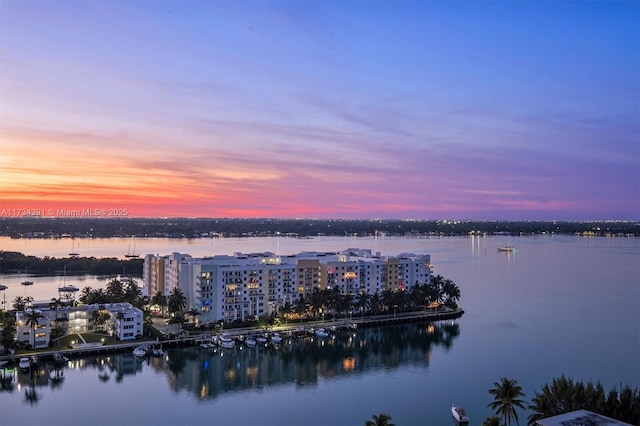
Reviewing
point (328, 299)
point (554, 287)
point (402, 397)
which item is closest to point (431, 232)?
point (554, 287)

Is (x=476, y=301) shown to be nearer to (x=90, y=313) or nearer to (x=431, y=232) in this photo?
(x=90, y=313)

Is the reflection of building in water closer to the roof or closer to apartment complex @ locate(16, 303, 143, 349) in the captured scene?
apartment complex @ locate(16, 303, 143, 349)

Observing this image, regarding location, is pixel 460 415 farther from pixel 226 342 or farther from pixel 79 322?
pixel 79 322

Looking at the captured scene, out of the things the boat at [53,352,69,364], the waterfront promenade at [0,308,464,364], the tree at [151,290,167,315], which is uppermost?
the tree at [151,290,167,315]

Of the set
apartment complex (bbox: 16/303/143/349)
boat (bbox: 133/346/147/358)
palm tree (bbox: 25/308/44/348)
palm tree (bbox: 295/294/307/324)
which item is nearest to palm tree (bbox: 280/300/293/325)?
palm tree (bbox: 295/294/307/324)

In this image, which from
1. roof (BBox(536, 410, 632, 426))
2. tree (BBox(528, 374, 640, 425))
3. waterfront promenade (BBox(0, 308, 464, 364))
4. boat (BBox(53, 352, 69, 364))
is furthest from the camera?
waterfront promenade (BBox(0, 308, 464, 364))

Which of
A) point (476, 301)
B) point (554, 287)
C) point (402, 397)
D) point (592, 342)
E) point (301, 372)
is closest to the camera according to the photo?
point (402, 397)
